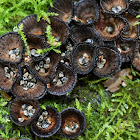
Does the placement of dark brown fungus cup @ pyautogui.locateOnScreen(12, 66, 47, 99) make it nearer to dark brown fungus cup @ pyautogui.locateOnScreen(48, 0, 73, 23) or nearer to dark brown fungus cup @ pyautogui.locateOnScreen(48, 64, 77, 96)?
dark brown fungus cup @ pyautogui.locateOnScreen(48, 64, 77, 96)

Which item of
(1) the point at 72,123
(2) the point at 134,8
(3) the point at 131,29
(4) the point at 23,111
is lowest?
(1) the point at 72,123

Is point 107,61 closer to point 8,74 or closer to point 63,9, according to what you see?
point 63,9

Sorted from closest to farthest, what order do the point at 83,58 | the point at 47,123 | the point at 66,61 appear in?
1. the point at 47,123
2. the point at 66,61
3. the point at 83,58

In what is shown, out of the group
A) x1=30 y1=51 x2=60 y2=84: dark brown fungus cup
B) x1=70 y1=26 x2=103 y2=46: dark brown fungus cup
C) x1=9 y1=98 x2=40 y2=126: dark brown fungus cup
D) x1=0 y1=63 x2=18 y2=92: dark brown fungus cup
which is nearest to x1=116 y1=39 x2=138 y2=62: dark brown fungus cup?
x1=70 y1=26 x2=103 y2=46: dark brown fungus cup

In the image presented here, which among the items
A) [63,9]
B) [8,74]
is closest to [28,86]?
[8,74]

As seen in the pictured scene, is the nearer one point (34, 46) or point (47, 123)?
point (47, 123)

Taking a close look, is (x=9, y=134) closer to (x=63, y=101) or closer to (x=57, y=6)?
(x=63, y=101)
